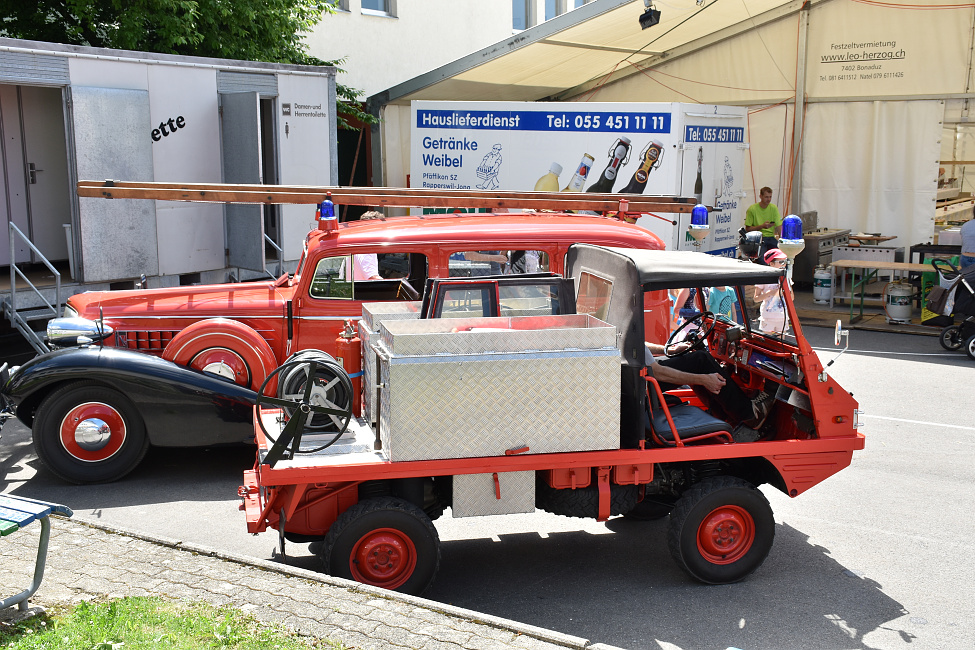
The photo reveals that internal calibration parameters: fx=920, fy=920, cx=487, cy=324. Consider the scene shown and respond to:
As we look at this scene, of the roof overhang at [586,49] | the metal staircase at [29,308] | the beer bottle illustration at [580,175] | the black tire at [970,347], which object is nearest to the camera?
the metal staircase at [29,308]

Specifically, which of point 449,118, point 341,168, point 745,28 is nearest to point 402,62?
point 341,168

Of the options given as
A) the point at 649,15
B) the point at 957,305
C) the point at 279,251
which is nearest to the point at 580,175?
the point at 649,15

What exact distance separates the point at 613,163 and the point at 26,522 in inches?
454

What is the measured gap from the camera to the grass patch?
13.7ft

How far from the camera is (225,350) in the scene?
736cm

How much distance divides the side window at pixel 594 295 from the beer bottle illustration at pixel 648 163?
331 inches

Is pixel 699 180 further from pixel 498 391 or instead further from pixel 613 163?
pixel 498 391

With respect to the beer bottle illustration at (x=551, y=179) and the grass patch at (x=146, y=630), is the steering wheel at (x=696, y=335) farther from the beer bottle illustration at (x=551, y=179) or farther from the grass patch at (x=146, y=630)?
the beer bottle illustration at (x=551, y=179)

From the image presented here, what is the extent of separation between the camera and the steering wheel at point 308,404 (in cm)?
507

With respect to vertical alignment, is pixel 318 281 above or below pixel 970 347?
above

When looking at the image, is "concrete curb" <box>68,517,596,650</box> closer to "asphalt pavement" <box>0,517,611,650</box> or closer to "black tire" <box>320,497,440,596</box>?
"asphalt pavement" <box>0,517,611,650</box>

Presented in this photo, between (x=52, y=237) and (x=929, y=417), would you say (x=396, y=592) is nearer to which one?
(x=929, y=417)

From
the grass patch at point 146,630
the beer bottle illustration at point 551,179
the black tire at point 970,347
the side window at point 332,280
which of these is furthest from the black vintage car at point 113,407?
the black tire at point 970,347

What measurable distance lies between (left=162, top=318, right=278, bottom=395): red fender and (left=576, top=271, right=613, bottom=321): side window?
2694 mm
